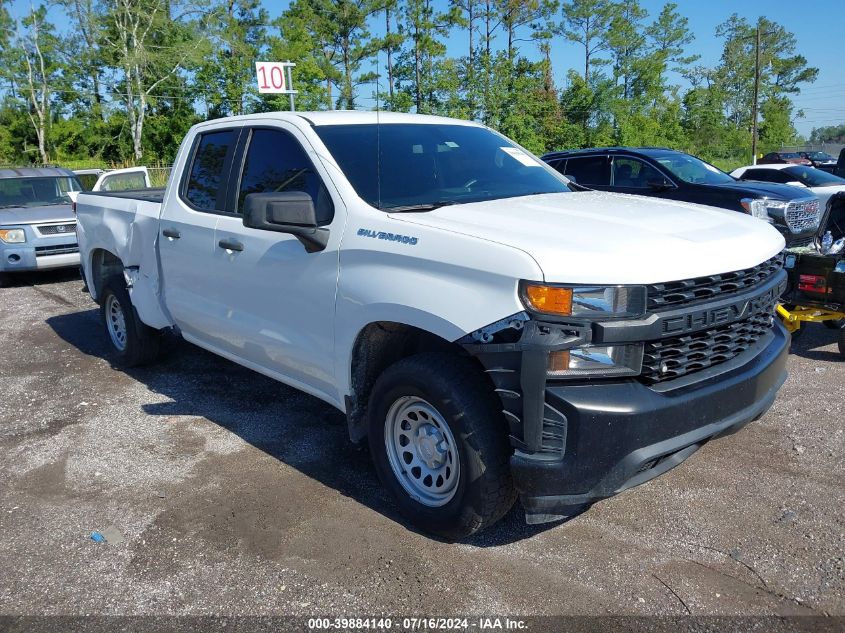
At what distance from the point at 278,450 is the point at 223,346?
2.62 ft

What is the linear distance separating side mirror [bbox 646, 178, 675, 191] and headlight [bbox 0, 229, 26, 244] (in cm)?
899

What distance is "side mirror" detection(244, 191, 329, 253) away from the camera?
136 inches

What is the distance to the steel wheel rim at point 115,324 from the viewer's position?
630 cm

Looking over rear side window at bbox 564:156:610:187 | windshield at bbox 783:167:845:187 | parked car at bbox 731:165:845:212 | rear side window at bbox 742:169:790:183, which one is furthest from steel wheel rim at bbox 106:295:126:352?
rear side window at bbox 742:169:790:183

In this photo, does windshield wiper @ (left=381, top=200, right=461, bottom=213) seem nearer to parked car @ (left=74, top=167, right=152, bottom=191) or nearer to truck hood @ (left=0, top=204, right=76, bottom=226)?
parked car @ (left=74, top=167, right=152, bottom=191)

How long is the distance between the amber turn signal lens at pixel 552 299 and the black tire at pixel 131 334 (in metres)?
4.25

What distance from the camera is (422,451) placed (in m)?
3.43

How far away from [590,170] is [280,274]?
7407mm

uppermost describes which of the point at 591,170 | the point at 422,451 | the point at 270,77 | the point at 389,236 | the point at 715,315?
the point at 270,77

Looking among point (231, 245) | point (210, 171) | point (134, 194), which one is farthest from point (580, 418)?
point (134, 194)

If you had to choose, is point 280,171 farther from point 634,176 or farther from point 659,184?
point 634,176

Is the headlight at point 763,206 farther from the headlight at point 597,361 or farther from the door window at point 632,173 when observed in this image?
the headlight at point 597,361

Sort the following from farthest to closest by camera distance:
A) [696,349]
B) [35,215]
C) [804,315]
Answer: [35,215]
[804,315]
[696,349]

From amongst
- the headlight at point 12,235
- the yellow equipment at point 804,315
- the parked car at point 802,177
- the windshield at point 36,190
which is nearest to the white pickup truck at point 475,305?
A: the yellow equipment at point 804,315
